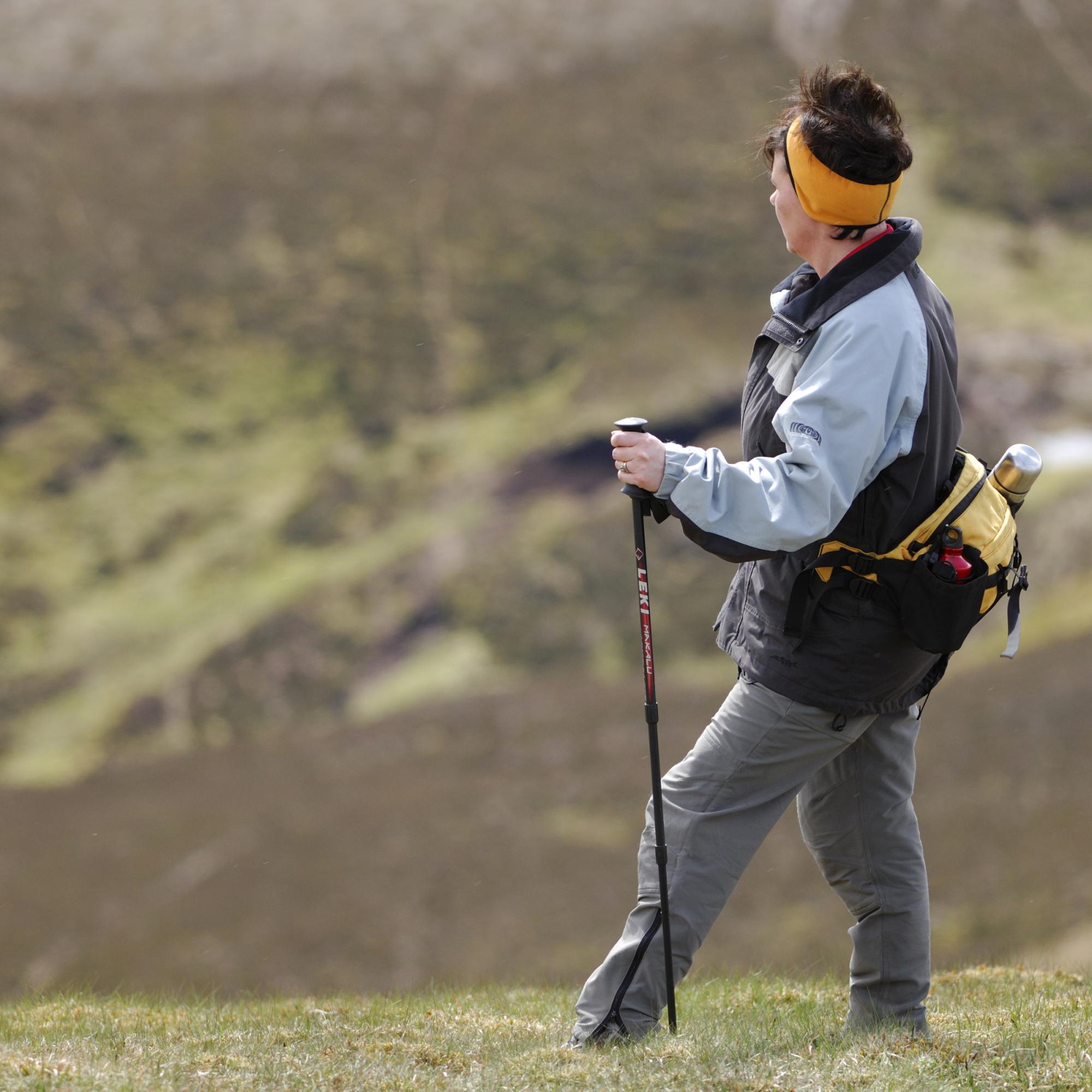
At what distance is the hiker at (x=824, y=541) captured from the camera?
13.3 ft

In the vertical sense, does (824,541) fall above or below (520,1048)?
above

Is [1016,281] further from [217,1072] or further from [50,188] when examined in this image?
[217,1072]

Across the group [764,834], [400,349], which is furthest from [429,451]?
[764,834]

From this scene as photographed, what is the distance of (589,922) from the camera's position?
24.3 m

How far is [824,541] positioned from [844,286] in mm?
795

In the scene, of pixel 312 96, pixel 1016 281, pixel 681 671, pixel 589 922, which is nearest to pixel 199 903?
pixel 589 922

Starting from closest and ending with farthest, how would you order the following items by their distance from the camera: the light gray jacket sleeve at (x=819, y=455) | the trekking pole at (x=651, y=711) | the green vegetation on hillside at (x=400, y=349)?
the light gray jacket sleeve at (x=819, y=455)
the trekking pole at (x=651, y=711)
the green vegetation on hillside at (x=400, y=349)

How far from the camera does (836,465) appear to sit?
4047mm

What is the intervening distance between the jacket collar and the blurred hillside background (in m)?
4.08

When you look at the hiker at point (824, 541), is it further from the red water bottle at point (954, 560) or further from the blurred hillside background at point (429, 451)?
the blurred hillside background at point (429, 451)

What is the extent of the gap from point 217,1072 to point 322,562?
35.2 m

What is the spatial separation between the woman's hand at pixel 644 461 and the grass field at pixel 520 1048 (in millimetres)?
1778

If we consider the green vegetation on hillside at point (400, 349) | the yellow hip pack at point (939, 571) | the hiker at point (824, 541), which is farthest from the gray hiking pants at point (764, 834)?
the green vegetation on hillside at point (400, 349)

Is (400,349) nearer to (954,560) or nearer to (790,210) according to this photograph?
(790,210)
